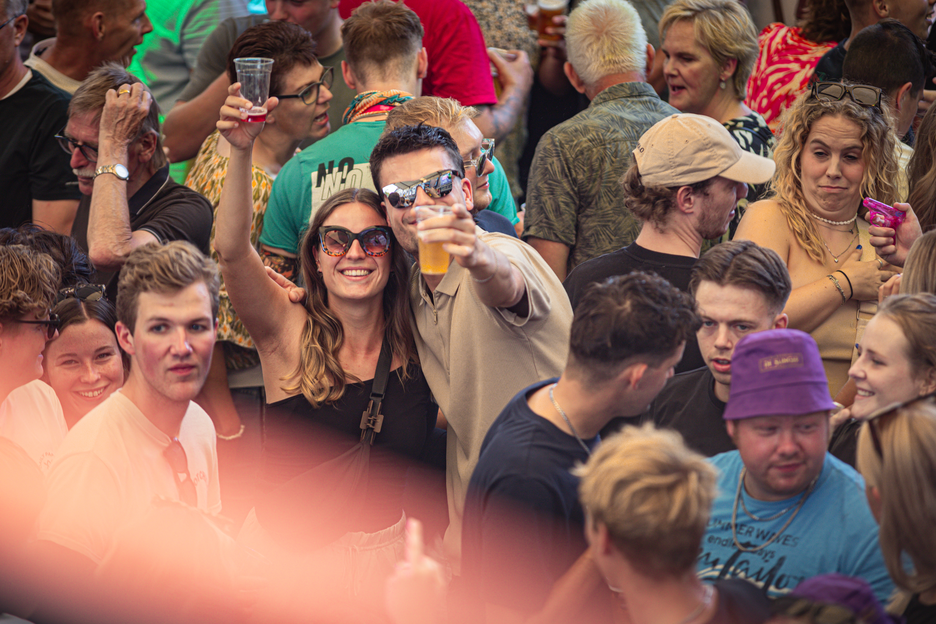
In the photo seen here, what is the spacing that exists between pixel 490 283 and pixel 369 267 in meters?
0.60

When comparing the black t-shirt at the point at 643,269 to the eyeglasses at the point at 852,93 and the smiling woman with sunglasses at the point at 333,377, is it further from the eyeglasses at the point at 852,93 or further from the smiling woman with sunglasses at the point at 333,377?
the eyeglasses at the point at 852,93

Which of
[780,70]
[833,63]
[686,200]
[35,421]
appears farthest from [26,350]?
[780,70]

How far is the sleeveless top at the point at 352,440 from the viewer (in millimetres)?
2832

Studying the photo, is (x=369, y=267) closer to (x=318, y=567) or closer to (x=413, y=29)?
(x=318, y=567)

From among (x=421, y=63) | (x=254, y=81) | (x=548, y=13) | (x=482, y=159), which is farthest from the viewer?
(x=548, y=13)

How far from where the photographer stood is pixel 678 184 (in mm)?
3156

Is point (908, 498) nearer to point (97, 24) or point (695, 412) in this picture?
point (695, 412)

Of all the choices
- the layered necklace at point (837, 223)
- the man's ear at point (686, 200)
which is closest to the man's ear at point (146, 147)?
the man's ear at point (686, 200)

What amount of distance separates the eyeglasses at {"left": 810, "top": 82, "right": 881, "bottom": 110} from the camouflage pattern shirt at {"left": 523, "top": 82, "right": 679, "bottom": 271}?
80 cm

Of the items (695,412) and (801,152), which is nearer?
(695,412)

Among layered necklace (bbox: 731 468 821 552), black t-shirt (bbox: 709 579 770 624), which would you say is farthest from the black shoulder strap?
black t-shirt (bbox: 709 579 770 624)

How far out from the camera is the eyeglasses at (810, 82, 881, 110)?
330 cm

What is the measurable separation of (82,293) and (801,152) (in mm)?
2690

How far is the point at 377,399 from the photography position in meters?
2.86
